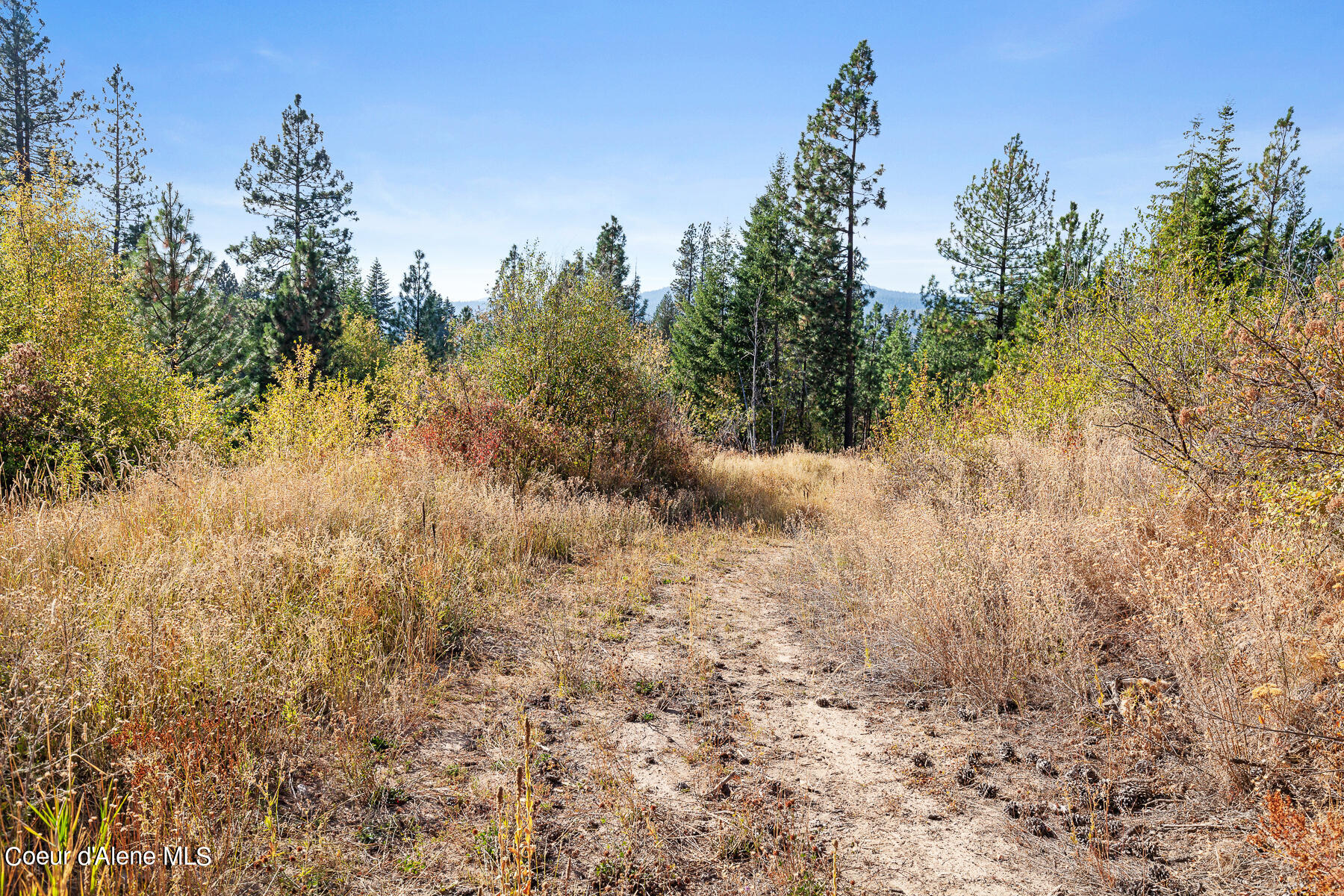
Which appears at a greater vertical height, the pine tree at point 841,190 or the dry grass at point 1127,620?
the pine tree at point 841,190

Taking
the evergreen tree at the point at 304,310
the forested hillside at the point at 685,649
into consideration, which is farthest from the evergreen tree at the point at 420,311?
the forested hillside at the point at 685,649

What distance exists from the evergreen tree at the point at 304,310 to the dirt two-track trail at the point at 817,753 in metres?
25.8

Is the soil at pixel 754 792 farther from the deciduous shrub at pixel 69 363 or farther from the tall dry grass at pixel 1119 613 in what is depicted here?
the deciduous shrub at pixel 69 363

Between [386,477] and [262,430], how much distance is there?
18.2ft

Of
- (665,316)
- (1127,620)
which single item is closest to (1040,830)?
(1127,620)

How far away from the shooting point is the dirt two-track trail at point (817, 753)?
8.90 ft

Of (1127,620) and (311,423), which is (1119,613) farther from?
(311,423)

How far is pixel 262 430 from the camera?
451 inches

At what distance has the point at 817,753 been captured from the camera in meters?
3.69

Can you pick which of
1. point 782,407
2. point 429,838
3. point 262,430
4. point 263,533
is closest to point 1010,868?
point 429,838

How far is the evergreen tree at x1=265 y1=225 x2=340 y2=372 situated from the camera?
26.0m

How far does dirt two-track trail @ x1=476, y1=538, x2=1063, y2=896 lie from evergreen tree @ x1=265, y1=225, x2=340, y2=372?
25.8 metres

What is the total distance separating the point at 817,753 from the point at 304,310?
29.2 meters

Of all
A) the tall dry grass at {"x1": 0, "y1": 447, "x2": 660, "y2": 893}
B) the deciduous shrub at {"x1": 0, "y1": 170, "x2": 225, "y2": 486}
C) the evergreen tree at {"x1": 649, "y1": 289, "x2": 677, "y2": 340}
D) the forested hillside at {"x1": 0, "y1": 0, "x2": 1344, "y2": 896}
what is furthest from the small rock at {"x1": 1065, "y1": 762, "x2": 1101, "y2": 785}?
the evergreen tree at {"x1": 649, "y1": 289, "x2": 677, "y2": 340}
